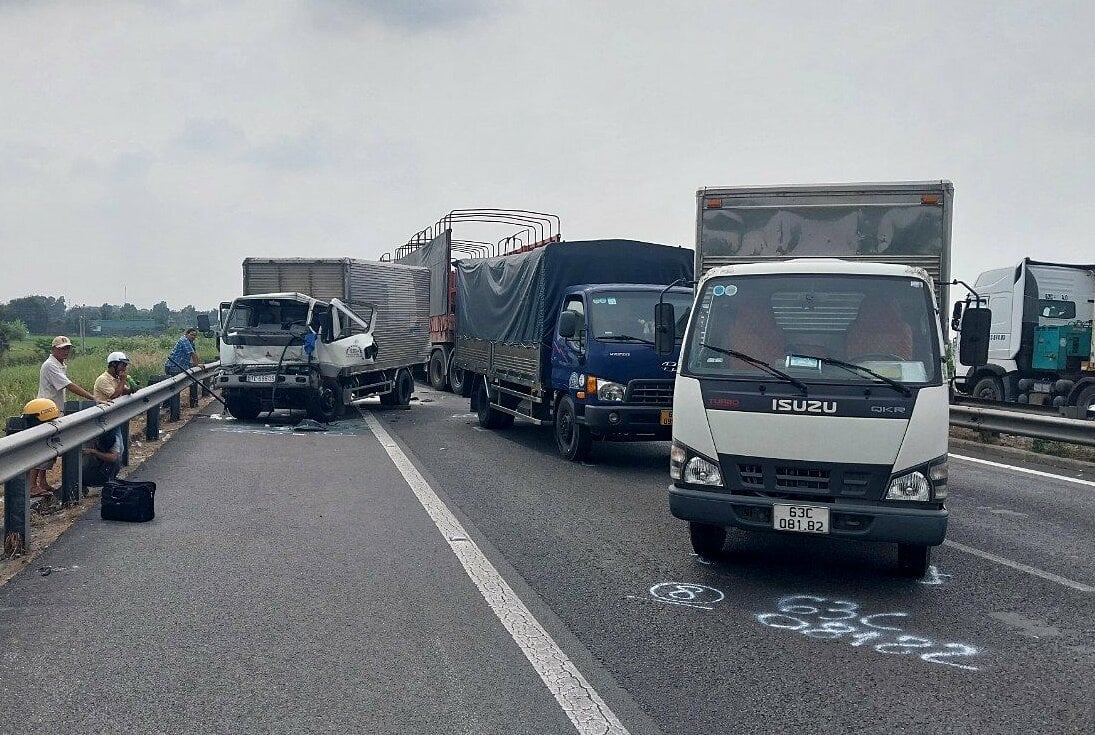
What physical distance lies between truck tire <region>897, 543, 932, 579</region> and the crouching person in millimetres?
7190

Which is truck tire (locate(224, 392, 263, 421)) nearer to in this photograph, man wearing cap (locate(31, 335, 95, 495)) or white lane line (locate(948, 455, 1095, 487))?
man wearing cap (locate(31, 335, 95, 495))

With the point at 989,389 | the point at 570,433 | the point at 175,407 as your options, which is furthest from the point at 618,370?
Result: the point at 989,389

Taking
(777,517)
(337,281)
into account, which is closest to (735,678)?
(777,517)

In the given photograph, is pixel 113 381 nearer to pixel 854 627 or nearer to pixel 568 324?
pixel 568 324

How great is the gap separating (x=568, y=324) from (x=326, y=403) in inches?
269

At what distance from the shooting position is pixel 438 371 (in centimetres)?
2639

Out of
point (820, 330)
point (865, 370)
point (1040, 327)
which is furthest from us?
point (1040, 327)

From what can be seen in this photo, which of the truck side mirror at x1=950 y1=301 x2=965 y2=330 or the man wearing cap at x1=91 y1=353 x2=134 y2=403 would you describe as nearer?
the truck side mirror at x1=950 y1=301 x2=965 y2=330

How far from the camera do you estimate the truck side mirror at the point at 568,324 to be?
38.1 ft

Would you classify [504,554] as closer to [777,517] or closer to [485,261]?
[777,517]

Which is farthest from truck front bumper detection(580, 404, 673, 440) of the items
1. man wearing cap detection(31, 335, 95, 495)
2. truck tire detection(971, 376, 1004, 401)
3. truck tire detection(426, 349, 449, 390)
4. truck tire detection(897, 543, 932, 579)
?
truck tire detection(426, 349, 449, 390)

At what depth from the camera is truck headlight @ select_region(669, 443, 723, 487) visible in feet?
21.0

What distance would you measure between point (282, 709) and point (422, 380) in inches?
1031

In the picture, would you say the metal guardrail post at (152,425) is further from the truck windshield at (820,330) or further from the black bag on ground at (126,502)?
the truck windshield at (820,330)
